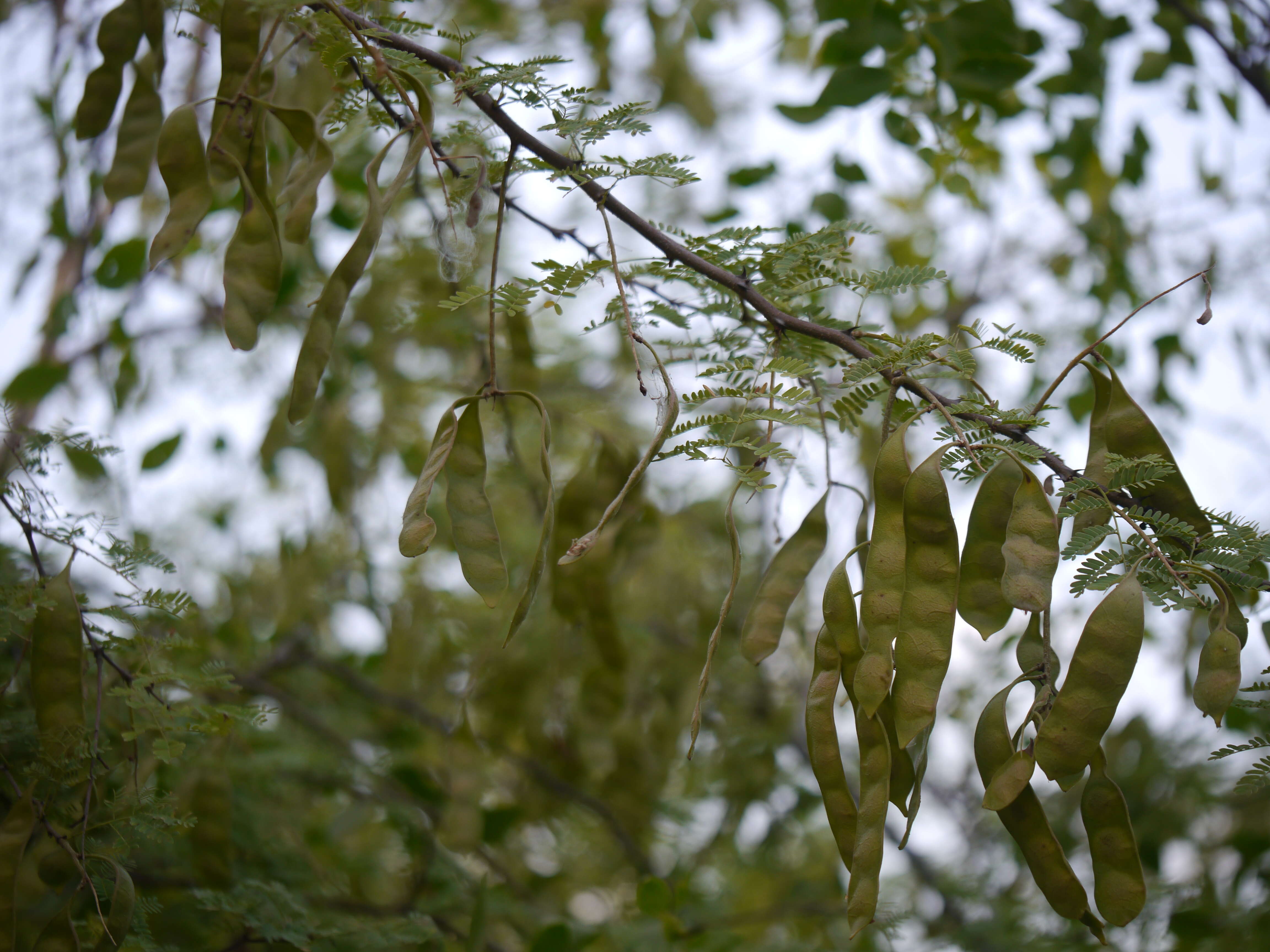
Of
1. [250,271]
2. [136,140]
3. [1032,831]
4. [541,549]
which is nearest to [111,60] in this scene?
[136,140]

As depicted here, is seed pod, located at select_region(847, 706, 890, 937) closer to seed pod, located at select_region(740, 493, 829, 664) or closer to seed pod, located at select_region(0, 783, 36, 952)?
seed pod, located at select_region(740, 493, 829, 664)

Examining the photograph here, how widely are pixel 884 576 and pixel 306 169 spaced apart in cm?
86

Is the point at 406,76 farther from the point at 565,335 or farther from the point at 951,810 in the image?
the point at 951,810

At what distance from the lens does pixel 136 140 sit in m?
1.26

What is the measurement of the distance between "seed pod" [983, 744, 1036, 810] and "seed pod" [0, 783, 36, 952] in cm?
103

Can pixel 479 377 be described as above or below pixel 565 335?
below

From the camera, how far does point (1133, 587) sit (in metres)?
0.80

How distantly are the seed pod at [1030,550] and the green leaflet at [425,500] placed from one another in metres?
0.51

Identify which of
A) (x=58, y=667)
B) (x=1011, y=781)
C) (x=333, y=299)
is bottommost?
(x=1011, y=781)

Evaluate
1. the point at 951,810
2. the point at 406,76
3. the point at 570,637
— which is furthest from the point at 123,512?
the point at 951,810

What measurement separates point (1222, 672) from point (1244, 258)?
9.10 ft

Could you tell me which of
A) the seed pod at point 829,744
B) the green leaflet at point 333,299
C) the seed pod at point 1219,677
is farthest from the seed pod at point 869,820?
the green leaflet at point 333,299

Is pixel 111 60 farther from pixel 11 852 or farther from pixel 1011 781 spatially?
pixel 1011 781

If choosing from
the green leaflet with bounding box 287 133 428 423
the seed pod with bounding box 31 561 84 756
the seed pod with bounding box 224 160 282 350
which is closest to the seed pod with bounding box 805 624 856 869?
the green leaflet with bounding box 287 133 428 423
